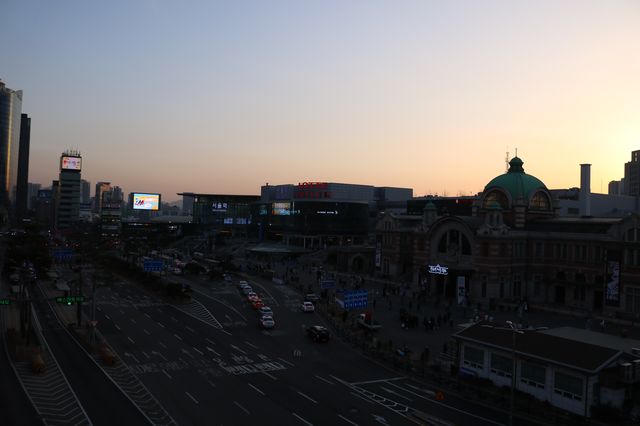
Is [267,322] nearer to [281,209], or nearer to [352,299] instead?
[352,299]

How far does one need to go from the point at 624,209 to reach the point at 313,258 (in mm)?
75438

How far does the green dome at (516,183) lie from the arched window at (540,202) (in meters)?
1.01

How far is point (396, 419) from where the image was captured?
30.4 meters

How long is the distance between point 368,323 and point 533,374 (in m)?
22.3

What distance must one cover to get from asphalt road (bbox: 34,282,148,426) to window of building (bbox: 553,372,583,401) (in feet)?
81.8

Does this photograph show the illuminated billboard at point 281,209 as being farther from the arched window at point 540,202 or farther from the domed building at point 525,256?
the arched window at point 540,202

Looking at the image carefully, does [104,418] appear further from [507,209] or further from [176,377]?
[507,209]

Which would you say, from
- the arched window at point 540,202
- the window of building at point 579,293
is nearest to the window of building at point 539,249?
the window of building at point 579,293

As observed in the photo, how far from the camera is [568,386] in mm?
31688

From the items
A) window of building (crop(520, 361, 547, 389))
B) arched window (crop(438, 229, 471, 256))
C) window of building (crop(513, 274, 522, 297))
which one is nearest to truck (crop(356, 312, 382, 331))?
window of building (crop(520, 361, 547, 389))

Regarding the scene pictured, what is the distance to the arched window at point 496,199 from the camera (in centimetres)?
7906

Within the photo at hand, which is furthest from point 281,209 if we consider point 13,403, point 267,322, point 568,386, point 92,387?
point 568,386

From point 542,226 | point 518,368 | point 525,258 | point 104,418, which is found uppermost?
point 542,226

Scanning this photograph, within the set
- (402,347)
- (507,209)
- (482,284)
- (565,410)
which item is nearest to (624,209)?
(507,209)
